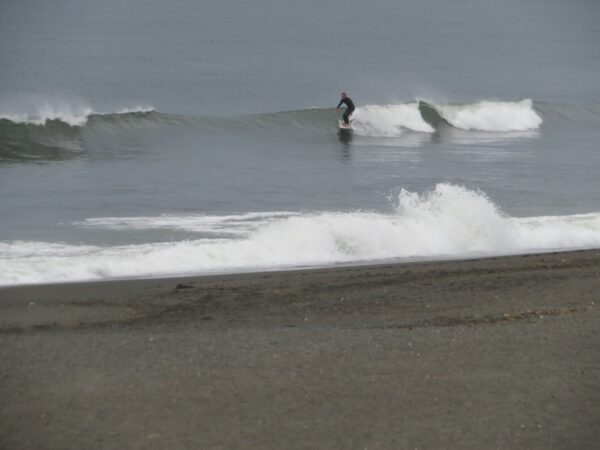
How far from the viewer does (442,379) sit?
897 cm

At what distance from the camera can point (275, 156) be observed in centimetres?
2956

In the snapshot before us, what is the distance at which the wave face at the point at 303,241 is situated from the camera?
48.2 feet

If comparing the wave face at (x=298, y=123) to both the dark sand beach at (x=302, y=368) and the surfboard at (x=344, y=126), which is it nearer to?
the surfboard at (x=344, y=126)

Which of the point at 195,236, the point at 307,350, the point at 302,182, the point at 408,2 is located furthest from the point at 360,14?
the point at 307,350

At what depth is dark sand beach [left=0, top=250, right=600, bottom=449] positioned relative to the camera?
312 inches

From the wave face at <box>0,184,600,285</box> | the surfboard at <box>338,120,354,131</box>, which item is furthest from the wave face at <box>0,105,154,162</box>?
the wave face at <box>0,184,600,285</box>

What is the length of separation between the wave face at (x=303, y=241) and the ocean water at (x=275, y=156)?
1.5 inches

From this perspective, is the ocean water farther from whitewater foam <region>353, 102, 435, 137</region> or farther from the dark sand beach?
the dark sand beach

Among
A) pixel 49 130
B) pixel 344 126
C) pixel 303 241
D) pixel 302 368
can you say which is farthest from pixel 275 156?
pixel 302 368

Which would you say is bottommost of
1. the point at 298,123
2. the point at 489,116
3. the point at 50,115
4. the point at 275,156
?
the point at 275,156

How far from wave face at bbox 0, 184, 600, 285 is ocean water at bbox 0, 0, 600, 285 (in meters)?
0.04

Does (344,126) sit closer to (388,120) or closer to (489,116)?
(388,120)

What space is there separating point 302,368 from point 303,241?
24.5 ft

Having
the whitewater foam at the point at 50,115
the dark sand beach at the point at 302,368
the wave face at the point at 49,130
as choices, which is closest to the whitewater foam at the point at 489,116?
the wave face at the point at 49,130
